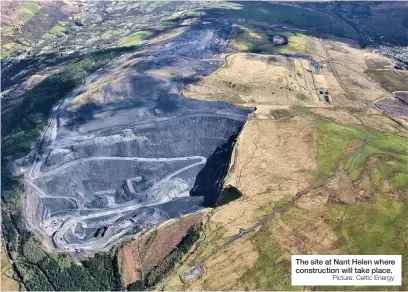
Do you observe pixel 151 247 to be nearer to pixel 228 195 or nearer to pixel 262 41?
pixel 228 195

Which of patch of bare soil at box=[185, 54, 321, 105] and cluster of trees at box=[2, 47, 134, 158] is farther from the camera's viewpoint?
patch of bare soil at box=[185, 54, 321, 105]

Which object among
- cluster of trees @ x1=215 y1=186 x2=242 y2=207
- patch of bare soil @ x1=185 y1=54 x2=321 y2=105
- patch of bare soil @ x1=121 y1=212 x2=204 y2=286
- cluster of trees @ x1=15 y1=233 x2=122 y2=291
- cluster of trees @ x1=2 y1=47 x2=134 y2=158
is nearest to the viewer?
cluster of trees @ x1=15 y1=233 x2=122 y2=291

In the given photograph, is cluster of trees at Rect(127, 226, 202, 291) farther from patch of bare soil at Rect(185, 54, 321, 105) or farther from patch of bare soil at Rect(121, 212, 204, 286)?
patch of bare soil at Rect(185, 54, 321, 105)

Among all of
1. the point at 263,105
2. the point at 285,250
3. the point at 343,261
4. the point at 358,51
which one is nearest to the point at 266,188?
the point at 285,250

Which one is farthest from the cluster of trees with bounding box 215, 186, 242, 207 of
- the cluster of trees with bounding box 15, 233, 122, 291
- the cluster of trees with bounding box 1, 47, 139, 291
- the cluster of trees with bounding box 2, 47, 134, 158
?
the cluster of trees with bounding box 2, 47, 134, 158
